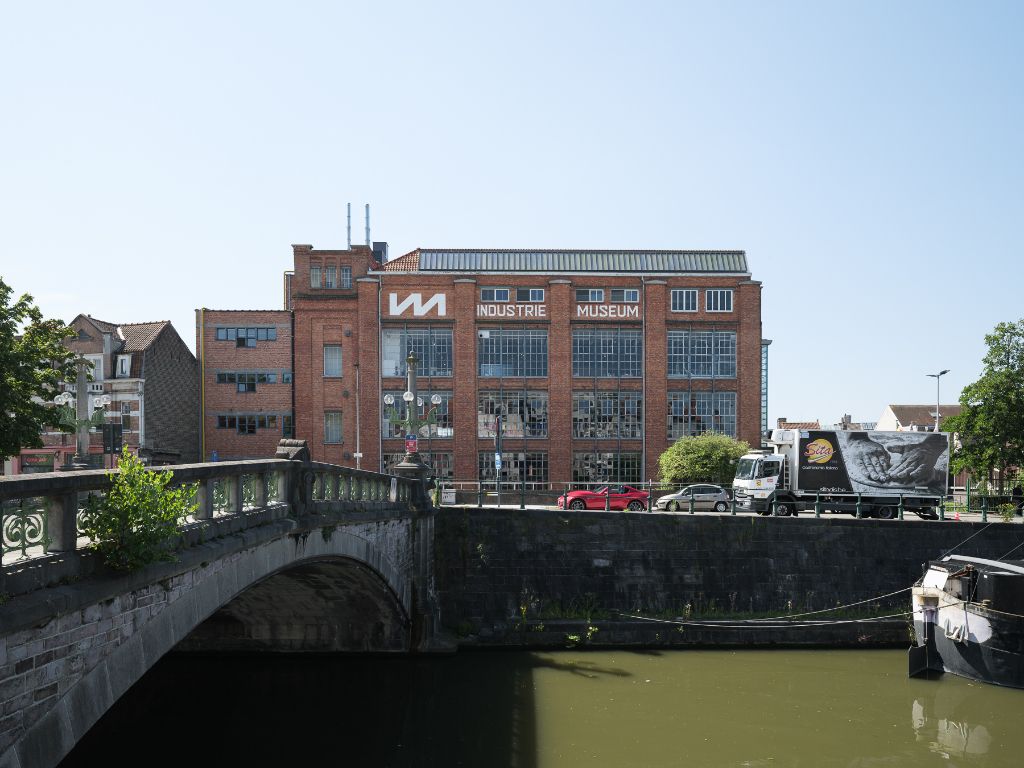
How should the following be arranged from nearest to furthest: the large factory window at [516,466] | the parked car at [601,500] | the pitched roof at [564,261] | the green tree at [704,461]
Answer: the parked car at [601,500], the green tree at [704,461], the large factory window at [516,466], the pitched roof at [564,261]

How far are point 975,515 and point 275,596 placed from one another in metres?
25.6

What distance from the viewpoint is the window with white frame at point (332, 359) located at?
48.8 metres

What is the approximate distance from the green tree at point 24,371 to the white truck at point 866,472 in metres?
22.8

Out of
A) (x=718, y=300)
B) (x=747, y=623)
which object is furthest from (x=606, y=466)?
(x=747, y=623)

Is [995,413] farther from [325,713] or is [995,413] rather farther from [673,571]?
[325,713]

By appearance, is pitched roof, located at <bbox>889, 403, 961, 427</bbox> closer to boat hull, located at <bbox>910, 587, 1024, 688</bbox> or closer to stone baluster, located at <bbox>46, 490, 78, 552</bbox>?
boat hull, located at <bbox>910, 587, 1024, 688</bbox>

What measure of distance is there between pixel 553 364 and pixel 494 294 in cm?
494

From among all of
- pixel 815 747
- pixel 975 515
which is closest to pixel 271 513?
pixel 815 747

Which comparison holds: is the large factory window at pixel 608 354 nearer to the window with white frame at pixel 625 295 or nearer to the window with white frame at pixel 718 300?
the window with white frame at pixel 625 295

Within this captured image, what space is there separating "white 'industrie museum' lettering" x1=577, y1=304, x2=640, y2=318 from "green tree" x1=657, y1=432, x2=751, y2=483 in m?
8.89

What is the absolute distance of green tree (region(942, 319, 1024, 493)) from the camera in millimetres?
34844

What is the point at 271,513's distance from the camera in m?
11.7

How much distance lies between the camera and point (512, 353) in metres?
47.7

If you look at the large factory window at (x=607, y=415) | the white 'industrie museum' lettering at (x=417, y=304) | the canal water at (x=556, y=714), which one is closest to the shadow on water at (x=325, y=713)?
the canal water at (x=556, y=714)
